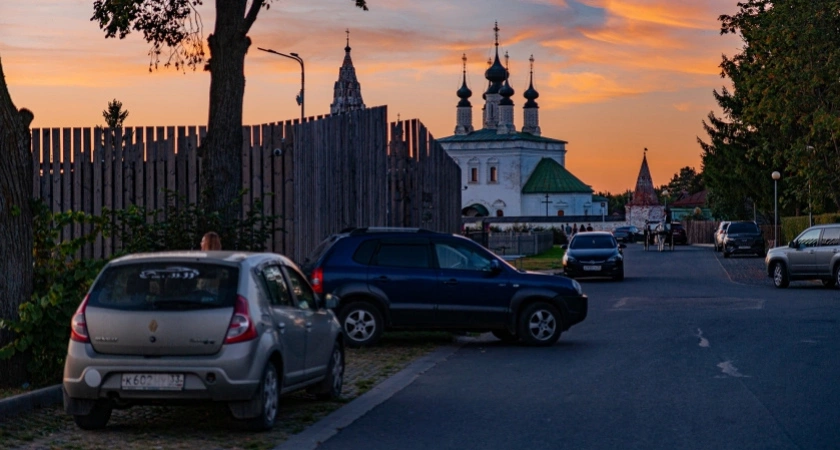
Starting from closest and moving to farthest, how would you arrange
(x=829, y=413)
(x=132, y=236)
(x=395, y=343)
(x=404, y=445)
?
(x=404, y=445), (x=829, y=413), (x=132, y=236), (x=395, y=343)

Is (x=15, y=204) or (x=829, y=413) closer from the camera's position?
(x=829, y=413)

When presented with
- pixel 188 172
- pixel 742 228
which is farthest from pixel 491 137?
pixel 188 172

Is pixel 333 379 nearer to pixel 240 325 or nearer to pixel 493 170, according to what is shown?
pixel 240 325

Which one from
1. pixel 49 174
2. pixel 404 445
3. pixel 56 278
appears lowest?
pixel 404 445

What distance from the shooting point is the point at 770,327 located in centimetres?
2080

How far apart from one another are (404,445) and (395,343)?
30.3 feet

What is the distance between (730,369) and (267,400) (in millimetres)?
6475

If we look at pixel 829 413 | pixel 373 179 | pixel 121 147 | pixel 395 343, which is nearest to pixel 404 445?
pixel 829 413

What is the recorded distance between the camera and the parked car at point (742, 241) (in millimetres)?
62750

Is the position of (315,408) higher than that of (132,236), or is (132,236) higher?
(132,236)

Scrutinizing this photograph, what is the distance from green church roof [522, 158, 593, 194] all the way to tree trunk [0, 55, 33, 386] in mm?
166576

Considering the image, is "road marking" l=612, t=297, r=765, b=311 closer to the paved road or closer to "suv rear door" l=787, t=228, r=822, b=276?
the paved road

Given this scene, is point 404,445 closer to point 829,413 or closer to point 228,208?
point 829,413

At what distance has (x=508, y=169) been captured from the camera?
182m
